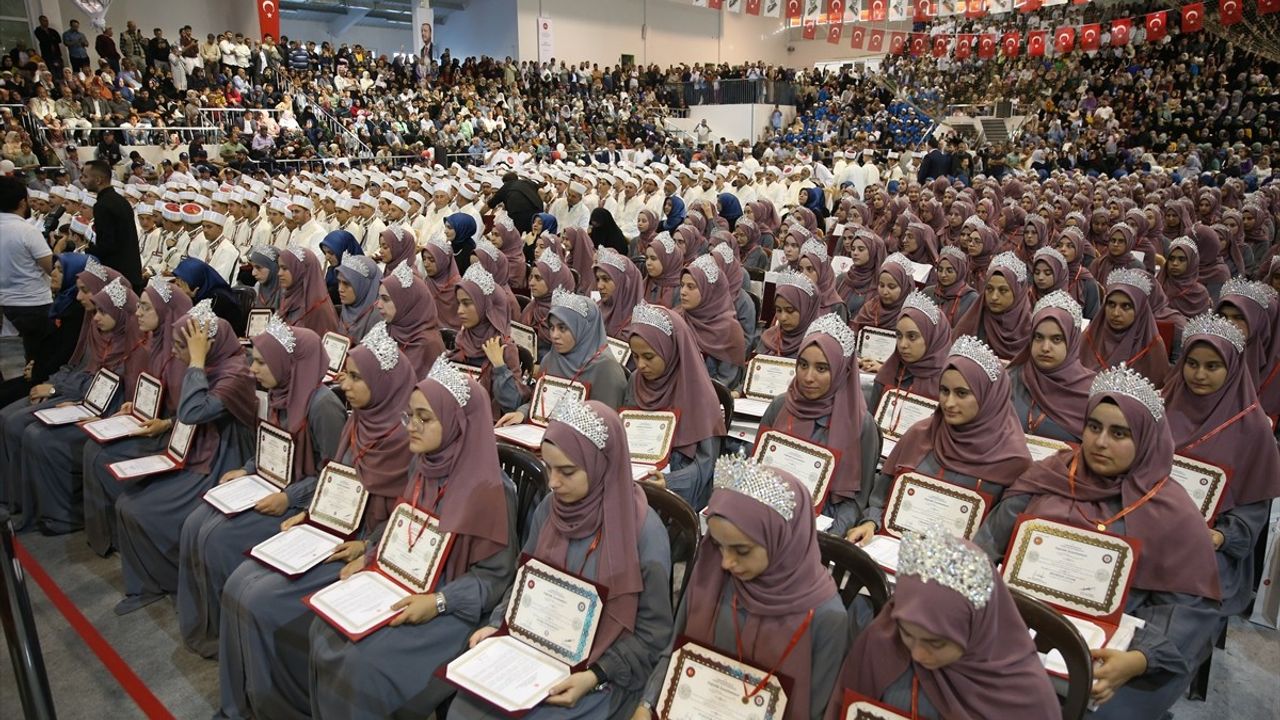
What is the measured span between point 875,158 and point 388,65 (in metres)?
12.7

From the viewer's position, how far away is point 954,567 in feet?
4.67

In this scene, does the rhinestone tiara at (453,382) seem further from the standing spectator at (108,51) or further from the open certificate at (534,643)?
the standing spectator at (108,51)

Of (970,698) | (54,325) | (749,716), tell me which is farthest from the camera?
(54,325)

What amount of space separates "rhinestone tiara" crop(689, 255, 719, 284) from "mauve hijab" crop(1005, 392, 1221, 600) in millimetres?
2528

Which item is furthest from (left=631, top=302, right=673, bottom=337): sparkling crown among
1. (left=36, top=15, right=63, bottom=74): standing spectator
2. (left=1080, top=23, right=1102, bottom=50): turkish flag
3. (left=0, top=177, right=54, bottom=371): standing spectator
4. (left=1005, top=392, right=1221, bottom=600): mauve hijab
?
(left=1080, top=23, right=1102, bottom=50): turkish flag

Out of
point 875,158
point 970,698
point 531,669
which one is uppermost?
point 875,158

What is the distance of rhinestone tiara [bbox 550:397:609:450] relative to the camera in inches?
80.3

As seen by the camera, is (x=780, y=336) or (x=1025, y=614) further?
→ (x=780, y=336)

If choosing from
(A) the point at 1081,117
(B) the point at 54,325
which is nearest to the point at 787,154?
(A) the point at 1081,117

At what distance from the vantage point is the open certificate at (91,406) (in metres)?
3.95

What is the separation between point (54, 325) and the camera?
4770 millimetres

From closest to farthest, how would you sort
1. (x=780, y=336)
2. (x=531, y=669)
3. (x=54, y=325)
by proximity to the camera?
(x=531, y=669) → (x=780, y=336) → (x=54, y=325)

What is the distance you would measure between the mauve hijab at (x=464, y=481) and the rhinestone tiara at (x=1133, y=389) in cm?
183

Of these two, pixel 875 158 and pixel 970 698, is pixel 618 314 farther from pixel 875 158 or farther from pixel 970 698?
pixel 875 158
